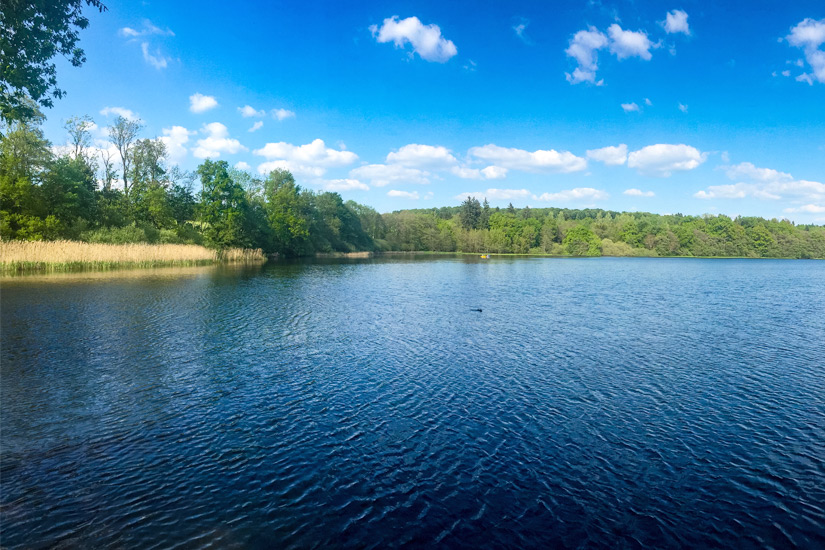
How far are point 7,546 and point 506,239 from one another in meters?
151

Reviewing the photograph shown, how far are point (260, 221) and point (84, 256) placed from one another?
1392 inches

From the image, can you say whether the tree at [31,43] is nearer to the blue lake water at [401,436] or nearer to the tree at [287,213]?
the blue lake water at [401,436]

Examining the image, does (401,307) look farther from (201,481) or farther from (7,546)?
(7,546)

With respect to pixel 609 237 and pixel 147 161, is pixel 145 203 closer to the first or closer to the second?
pixel 147 161

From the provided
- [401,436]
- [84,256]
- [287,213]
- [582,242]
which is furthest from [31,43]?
[582,242]

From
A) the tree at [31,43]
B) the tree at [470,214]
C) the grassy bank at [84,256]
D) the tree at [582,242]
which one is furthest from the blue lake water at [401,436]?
the tree at [470,214]

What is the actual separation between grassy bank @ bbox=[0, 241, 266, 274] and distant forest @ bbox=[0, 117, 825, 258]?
383cm

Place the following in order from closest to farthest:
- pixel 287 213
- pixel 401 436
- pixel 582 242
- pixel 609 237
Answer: pixel 401 436, pixel 287 213, pixel 582 242, pixel 609 237

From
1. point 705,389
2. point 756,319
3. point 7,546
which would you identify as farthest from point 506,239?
point 7,546

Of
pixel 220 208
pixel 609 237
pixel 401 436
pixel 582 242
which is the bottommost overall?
pixel 401 436

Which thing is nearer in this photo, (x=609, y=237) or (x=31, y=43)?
(x=31, y=43)

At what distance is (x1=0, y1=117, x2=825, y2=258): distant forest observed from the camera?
45219mm

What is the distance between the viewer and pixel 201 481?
24.1 ft

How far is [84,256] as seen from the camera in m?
41.3
